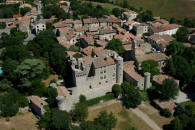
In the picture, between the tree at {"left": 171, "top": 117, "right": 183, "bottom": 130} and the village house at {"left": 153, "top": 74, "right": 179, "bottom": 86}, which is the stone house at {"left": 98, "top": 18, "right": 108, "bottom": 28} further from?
the tree at {"left": 171, "top": 117, "right": 183, "bottom": 130}

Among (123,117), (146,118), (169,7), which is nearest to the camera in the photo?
(146,118)

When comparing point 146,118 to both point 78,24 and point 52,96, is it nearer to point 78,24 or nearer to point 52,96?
point 52,96

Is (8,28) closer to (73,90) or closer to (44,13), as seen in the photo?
(44,13)

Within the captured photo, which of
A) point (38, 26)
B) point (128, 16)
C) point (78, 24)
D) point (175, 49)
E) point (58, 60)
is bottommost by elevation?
point (58, 60)

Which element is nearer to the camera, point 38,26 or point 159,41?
point 159,41

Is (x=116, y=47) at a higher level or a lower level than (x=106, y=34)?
lower

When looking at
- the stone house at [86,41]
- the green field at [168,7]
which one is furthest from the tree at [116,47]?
Result: the green field at [168,7]

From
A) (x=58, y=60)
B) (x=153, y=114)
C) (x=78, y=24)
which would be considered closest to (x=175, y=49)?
(x=153, y=114)

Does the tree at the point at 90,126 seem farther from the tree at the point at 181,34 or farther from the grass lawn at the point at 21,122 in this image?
the tree at the point at 181,34
